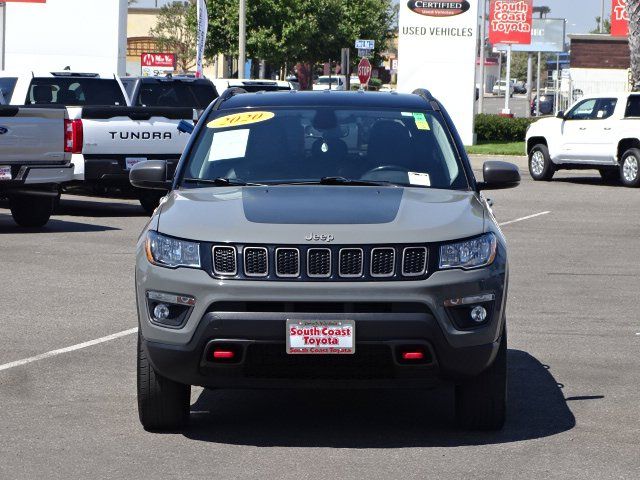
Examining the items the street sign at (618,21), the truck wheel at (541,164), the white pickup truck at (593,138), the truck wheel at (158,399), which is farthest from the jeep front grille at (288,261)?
the street sign at (618,21)

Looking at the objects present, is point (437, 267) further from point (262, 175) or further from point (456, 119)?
point (456, 119)

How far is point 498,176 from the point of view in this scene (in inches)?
309

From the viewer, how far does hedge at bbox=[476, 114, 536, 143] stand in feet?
133

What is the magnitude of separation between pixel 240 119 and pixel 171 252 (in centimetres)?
156

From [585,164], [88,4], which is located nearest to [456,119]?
[585,164]

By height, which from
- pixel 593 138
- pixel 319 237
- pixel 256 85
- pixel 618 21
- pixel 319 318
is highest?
pixel 618 21

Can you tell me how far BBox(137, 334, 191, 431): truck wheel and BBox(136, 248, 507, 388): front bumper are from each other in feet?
0.67

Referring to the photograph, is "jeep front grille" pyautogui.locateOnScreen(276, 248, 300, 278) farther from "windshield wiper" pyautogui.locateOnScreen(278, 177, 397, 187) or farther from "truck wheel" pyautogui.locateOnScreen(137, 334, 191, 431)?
"windshield wiper" pyautogui.locateOnScreen(278, 177, 397, 187)

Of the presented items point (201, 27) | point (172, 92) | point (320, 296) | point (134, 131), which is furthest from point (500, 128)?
point (320, 296)

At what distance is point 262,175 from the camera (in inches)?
295

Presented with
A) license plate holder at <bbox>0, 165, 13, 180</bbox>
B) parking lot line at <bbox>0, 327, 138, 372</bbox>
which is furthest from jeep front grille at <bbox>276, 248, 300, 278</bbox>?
license plate holder at <bbox>0, 165, 13, 180</bbox>

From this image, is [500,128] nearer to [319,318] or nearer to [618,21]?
[618,21]

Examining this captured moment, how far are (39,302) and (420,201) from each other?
522 cm

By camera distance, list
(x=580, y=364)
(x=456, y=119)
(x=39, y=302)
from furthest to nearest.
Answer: (x=456, y=119) < (x=39, y=302) < (x=580, y=364)
